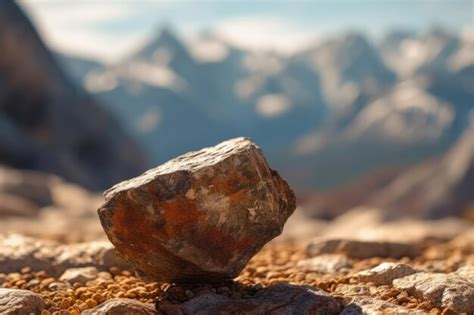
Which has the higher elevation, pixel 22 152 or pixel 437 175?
pixel 437 175

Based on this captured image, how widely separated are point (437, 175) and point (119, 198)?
307 ft

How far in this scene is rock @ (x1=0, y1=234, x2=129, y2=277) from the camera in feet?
26.7

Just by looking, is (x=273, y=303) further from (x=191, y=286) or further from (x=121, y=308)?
(x=121, y=308)

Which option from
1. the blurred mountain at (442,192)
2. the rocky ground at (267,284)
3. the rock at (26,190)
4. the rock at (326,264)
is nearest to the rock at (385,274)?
the rocky ground at (267,284)

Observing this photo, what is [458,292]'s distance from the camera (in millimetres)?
6145

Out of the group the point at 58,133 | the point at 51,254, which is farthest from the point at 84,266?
the point at 58,133

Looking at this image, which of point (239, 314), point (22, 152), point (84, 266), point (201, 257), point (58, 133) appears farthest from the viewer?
point (58, 133)

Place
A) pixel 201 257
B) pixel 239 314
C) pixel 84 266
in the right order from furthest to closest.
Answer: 1. pixel 84 266
2. pixel 201 257
3. pixel 239 314

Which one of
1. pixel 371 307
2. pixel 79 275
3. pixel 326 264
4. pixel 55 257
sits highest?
pixel 55 257

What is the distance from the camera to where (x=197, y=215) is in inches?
250

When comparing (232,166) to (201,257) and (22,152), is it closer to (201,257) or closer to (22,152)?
(201,257)

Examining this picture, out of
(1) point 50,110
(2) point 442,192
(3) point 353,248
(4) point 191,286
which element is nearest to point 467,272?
(3) point 353,248

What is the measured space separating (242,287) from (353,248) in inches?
127

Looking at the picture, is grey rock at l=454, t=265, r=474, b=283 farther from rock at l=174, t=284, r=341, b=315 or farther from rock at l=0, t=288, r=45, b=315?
rock at l=0, t=288, r=45, b=315
